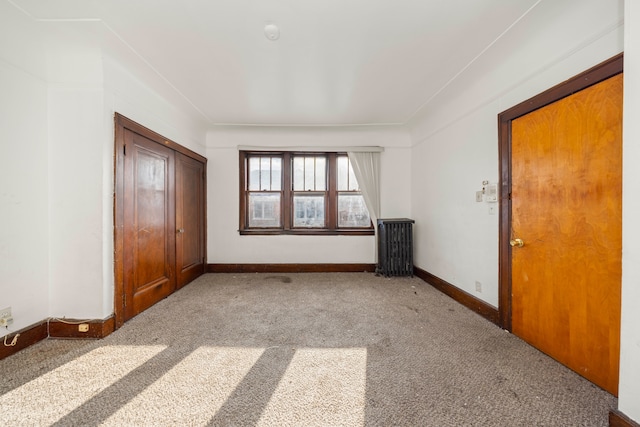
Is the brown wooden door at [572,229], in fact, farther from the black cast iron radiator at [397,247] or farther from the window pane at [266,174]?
the window pane at [266,174]

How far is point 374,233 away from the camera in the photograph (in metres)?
4.54

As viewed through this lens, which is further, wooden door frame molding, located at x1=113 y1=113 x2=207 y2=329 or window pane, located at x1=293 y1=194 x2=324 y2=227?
window pane, located at x1=293 y1=194 x2=324 y2=227

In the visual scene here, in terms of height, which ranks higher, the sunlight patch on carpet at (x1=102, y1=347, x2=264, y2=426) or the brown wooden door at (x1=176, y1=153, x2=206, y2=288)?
the brown wooden door at (x1=176, y1=153, x2=206, y2=288)

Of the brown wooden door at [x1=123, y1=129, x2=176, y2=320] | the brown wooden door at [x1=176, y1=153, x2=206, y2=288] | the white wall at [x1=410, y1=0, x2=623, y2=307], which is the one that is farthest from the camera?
the brown wooden door at [x1=176, y1=153, x2=206, y2=288]

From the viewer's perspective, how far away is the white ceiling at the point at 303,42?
1736mm

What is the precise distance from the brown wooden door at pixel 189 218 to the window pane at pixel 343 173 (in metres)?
2.43

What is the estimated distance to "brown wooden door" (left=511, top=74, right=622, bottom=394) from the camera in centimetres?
154

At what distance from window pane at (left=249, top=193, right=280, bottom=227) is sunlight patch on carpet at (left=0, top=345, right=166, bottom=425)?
9.17 feet

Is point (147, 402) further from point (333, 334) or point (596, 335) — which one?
point (596, 335)

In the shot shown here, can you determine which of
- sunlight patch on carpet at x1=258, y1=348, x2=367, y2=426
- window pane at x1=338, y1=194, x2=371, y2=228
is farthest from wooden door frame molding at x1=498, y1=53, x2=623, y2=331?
window pane at x1=338, y1=194, x2=371, y2=228

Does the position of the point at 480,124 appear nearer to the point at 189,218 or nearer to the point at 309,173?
the point at 309,173

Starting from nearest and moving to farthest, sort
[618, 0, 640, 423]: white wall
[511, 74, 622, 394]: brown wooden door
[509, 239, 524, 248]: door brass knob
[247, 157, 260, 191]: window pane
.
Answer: [618, 0, 640, 423]: white wall
[511, 74, 622, 394]: brown wooden door
[509, 239, 524, 248]: door brass knob
[247, 157, 260, 191]: window pane

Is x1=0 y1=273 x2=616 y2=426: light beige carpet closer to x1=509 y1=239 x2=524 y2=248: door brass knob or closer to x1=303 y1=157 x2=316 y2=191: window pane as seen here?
x1=509 y1=239 x2=524 y2=248: door brass knob

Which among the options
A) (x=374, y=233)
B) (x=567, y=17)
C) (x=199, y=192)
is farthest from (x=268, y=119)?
(x=567, y=17)
